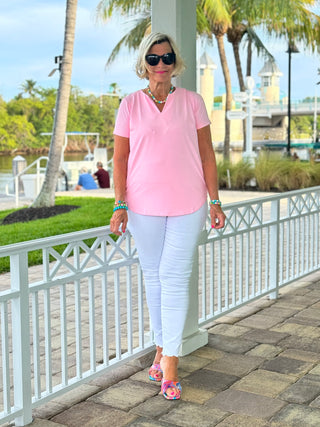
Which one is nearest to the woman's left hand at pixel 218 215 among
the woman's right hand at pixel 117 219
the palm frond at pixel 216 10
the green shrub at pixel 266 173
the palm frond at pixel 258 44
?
the woman's right hand at pixel 117 219

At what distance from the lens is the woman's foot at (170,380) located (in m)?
3.47

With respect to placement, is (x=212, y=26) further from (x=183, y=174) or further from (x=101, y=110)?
(x=101, y=110)

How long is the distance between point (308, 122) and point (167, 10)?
451ft

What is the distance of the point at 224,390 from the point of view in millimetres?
3607

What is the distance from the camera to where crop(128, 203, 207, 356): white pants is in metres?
3.41

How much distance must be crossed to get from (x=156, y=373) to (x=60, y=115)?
39.0ft

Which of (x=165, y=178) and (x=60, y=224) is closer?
(x=165, y=178)

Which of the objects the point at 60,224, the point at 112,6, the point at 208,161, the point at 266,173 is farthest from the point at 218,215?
the point at 112,6

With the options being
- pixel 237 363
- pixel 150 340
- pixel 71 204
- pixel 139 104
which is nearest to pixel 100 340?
pixel 150 340

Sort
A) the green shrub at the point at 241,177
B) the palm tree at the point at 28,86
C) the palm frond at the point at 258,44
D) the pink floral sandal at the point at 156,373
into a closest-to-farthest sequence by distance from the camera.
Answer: the pink floral sandal at the point at 156,373
the green shrub at the point at 241,177
the palm frond at the point at 258,44
the palm tree at the point at 28,86

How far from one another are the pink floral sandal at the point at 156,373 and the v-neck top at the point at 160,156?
959 mm

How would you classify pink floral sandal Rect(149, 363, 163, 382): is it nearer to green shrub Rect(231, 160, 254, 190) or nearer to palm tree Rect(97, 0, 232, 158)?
green shrub Rect(231, 160, 254, 190)

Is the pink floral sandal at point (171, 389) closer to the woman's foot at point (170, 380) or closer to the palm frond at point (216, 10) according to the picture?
the woman's foot at point (170, 380)

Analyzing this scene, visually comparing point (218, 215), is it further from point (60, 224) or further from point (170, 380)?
point (60, 224)
